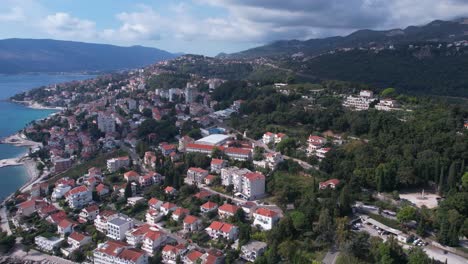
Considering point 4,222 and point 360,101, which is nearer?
point 4,222

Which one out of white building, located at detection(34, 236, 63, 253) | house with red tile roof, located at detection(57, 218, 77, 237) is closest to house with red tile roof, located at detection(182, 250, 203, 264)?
white building, located at detection(34, 236, 63, 253)

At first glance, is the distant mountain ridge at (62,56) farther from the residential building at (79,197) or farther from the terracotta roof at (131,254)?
the terracotta roof at (131,254)

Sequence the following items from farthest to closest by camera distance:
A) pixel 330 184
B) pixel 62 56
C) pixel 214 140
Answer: pixel 62 56 → pixel 214 140 → pixel 330 184

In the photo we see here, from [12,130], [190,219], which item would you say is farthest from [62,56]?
[190,219]

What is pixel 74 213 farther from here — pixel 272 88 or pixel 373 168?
pixel 272 88

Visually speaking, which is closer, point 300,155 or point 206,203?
point 206,203

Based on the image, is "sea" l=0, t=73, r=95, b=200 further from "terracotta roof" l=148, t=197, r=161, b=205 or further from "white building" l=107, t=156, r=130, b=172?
"terracotta roof" l=148, t=197, r=161, b=205

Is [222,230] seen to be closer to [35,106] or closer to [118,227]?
[118,227]

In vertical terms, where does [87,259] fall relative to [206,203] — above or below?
below

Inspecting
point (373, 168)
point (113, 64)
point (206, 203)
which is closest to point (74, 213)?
point (206, 203)
